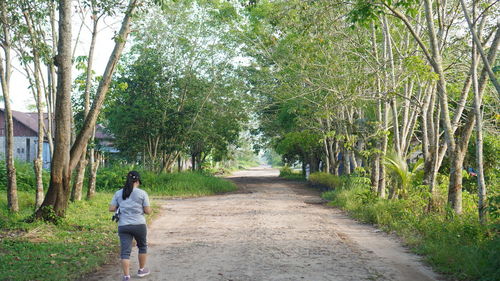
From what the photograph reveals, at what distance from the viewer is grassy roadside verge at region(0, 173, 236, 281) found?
7.40 metres

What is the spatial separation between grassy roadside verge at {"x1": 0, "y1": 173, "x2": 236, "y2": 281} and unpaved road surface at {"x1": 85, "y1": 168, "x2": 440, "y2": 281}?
519 mm

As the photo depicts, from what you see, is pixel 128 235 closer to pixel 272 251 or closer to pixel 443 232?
pixel 272 251

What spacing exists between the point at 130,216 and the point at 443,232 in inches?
230

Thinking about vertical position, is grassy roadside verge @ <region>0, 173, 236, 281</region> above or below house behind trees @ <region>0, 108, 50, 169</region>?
below

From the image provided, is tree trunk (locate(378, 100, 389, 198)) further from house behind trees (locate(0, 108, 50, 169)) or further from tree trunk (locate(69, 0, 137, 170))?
house behind trees (locate(0, 108, 50, 169))

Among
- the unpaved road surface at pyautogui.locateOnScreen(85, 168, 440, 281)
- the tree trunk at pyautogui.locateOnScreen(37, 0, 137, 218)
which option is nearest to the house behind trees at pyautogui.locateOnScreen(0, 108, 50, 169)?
the unpaved road surface at pyautogui.locateOnScreen(85, 168, 440, 281)

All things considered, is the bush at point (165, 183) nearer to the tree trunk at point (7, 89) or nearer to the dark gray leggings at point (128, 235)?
the tree trunk at point (7, 89)

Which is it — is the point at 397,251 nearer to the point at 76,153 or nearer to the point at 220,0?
the point at 76,153

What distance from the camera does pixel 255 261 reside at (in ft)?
27.1

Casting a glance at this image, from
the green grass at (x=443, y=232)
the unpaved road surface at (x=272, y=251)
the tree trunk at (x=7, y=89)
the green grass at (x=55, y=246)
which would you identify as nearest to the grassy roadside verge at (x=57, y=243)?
the green grass at (x=55, y=246)

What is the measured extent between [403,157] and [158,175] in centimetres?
1477

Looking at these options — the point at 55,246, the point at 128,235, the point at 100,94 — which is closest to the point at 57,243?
the point at 55,246

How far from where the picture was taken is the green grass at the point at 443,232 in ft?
23.6

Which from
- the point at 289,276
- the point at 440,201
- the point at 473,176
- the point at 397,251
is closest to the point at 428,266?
the point at 397,251
